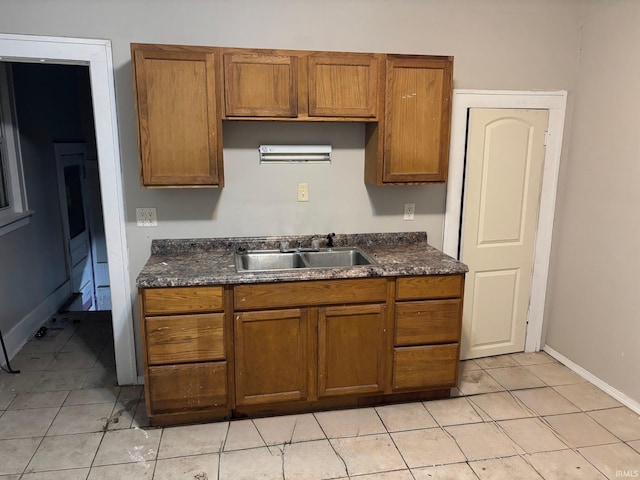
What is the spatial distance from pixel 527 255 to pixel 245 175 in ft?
6.93

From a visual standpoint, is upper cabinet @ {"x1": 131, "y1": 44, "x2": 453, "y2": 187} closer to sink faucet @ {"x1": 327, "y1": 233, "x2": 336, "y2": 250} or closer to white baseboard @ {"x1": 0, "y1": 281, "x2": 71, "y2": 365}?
sink faucet @ {"x1": 327, "y1": 233, "x2": 336, "y2": 250}

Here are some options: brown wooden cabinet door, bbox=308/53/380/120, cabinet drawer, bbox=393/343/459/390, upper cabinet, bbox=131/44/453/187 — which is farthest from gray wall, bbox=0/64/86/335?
cabinet drawer, bbox=393/343/459/390

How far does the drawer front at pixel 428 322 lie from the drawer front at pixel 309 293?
7.2 inches

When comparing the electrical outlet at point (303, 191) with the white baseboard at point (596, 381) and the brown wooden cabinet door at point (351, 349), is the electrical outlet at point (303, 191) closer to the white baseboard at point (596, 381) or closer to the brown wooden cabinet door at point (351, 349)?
the brown wooden cabinet door at point (351, 349)

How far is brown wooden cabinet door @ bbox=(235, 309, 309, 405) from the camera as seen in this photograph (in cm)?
252

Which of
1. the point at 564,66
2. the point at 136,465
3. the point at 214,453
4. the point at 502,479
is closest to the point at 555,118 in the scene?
the point at 564,66

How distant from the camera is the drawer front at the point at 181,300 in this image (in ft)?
7.87

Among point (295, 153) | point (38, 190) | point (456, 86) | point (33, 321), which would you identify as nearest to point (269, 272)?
point (295, 153)

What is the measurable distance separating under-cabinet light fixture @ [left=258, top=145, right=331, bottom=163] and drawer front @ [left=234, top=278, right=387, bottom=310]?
880mm

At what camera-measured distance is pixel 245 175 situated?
2.96 m

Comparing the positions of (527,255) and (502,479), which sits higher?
(527,255)

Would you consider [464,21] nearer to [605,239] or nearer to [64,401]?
[605,239]

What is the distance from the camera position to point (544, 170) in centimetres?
334

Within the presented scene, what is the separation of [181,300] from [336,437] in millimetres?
1105
